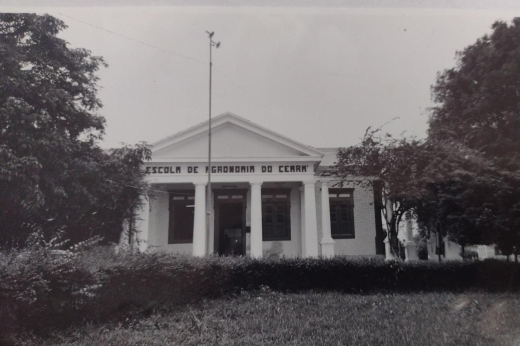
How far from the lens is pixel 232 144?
16984 mm

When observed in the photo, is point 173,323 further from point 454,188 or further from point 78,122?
point 454,188

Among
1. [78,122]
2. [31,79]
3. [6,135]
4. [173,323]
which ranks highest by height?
[31,79]

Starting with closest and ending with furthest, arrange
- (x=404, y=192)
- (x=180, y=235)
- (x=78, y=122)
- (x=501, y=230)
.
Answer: (x=501, y=230) < (x=78, y=122) < (x=404, y=192) < (x=180, y=235)

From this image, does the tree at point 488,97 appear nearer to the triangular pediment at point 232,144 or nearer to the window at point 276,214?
the triangular pediment at point 232,144

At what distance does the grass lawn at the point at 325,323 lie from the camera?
6129mm

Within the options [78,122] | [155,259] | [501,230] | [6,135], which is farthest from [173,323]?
[501,230]

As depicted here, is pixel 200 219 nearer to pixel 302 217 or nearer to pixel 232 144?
pixel 232 144

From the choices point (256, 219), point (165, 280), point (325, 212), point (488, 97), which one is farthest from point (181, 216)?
point (488, 97)

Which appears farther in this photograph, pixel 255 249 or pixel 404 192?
pixel 255 249

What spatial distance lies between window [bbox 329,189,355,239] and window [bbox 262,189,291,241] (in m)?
2.10

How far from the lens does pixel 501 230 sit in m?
10.0

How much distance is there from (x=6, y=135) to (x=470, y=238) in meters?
12.6

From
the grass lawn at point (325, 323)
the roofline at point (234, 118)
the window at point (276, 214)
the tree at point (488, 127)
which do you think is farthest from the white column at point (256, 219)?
the tree at point (488, 127)

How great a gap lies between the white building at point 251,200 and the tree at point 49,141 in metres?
4.88
